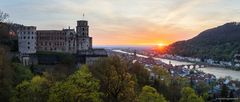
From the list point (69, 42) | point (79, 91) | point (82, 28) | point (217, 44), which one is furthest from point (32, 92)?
point (217, 44)

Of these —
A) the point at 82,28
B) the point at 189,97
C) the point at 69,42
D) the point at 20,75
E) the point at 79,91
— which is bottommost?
the point at 189,97

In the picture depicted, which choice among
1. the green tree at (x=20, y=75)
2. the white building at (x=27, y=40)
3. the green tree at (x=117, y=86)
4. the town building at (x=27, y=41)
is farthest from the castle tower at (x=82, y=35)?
the green tree at (x=117, y=86)

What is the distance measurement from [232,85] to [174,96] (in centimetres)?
2155

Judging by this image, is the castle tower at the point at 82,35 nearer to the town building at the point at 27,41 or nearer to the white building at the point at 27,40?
the town building at the point at 27,41

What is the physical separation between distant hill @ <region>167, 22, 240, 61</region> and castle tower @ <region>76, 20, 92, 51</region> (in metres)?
77.8

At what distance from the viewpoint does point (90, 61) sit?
35.3m

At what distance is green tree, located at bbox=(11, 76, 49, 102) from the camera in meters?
17.1

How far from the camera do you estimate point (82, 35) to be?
38000 mm

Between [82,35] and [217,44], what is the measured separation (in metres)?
104

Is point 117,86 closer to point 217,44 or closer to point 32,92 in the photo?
point 32,92

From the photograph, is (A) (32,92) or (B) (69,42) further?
(B) (69,42)

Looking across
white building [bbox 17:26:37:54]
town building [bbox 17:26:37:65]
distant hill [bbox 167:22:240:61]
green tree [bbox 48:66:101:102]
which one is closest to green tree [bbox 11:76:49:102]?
green tree [bbox 48:66:101:102]

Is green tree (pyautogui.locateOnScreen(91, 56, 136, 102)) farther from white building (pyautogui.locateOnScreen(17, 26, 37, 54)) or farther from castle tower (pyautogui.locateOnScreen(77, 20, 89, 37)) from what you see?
castle tower (pyautogui.locateOnScreen(77, 20, 89, 37))

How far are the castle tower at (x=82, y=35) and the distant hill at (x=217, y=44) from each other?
77.8 m
